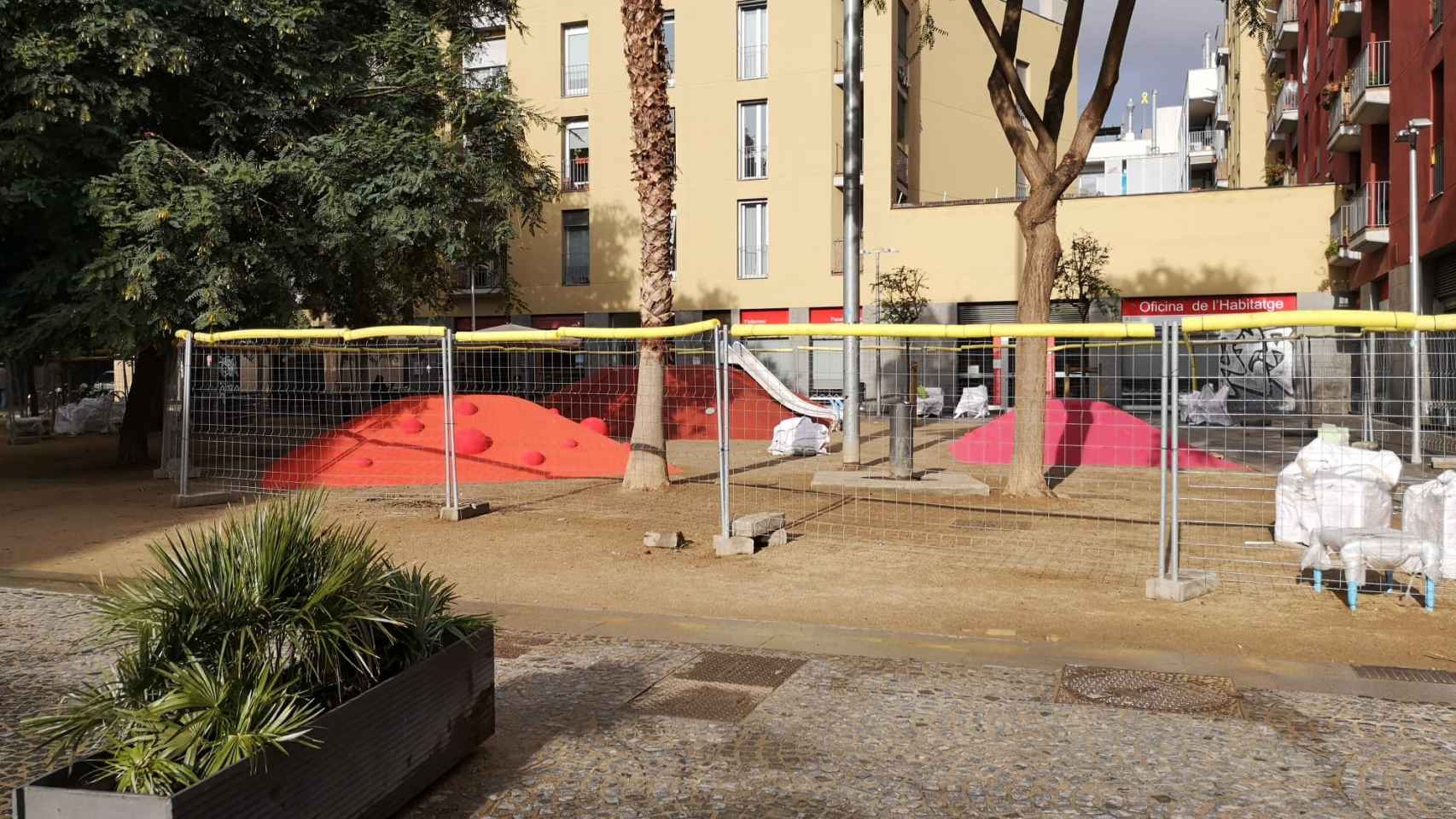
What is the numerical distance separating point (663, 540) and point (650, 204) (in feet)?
17.4

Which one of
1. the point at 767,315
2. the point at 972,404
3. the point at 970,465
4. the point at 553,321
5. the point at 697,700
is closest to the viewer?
the point at 697,700

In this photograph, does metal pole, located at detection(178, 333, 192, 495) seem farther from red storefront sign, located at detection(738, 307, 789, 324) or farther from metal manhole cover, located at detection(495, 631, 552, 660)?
red storefront sign, located at detection(738, 307, 789, 324)

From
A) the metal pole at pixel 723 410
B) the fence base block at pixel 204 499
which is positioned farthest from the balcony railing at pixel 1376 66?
the fence base block at pixel 204 499

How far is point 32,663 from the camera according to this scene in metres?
6.33

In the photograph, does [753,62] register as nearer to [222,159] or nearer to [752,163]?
[752,163]

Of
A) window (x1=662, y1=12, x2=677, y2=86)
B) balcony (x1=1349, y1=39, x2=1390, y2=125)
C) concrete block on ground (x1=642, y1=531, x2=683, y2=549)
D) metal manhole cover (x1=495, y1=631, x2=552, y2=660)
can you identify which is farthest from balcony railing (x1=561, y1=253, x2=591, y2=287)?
metal manhole cover (x1=495, y1=631, x2=552, y2=660)

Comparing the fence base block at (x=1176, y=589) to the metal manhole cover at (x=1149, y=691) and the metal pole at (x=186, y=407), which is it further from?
the metal pole at (x=186, y=407)

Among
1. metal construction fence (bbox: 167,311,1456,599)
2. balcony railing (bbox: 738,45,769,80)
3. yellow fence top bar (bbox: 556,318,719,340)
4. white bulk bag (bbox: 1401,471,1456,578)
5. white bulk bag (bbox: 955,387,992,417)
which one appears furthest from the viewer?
balcony railing (bbox: 738,45,769,80)

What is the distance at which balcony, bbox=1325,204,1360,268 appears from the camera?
97.2 ft

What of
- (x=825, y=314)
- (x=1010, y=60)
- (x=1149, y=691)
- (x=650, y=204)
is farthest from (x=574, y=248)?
(x=1149, y=691)

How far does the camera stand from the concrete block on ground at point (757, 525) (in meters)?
10.0

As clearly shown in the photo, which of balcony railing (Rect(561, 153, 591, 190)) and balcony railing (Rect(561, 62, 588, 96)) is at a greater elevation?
balcony railing (Rect(561, 62, 588, 96))

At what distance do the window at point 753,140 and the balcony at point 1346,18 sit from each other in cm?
1615

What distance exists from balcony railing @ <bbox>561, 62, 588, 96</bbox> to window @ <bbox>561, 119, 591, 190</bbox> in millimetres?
945
